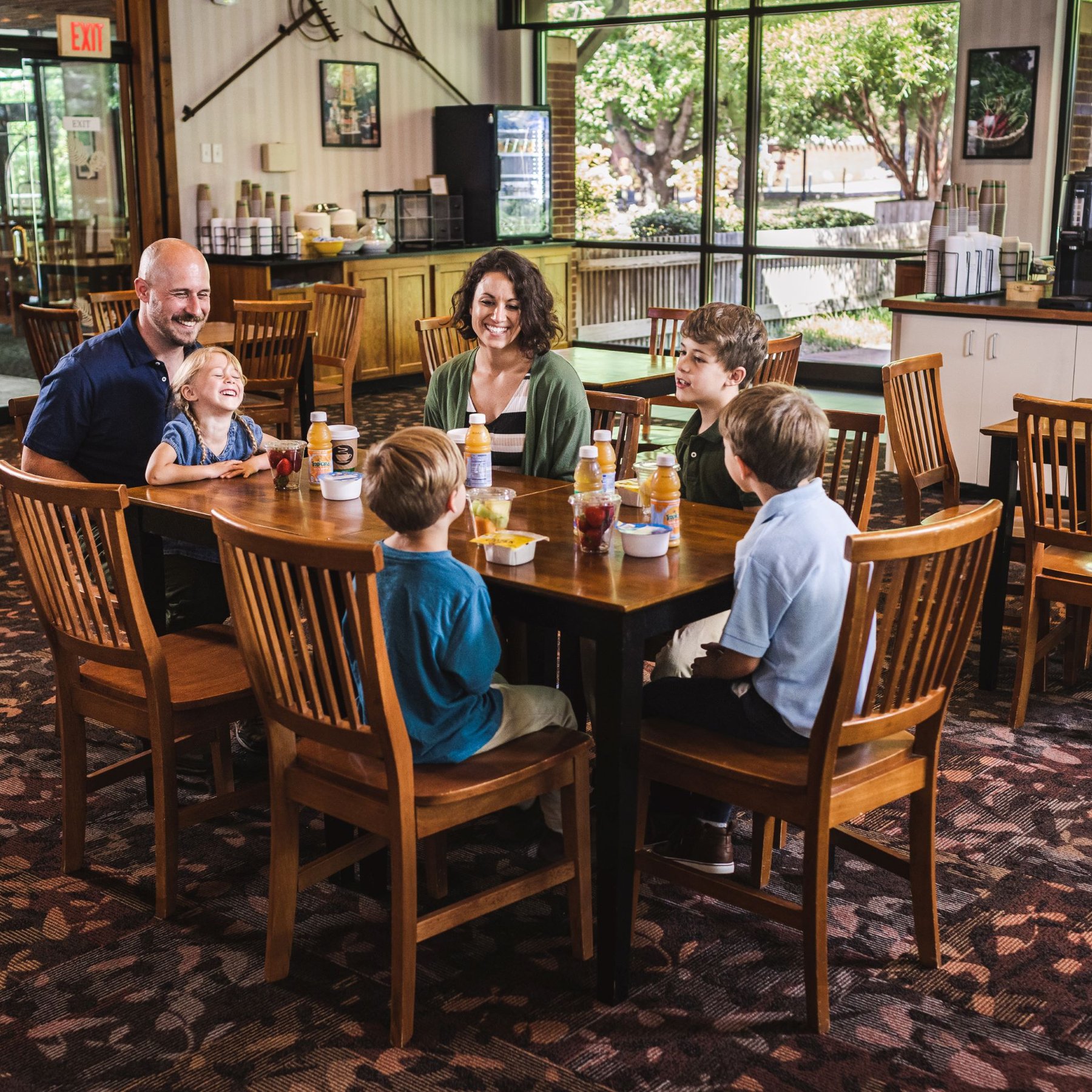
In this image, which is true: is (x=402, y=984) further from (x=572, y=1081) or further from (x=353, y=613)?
(x=353, y=613)

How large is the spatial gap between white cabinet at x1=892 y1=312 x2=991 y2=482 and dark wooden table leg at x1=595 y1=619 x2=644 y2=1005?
4.10 metres

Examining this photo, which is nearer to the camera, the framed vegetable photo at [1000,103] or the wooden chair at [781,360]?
the wooden chair at [781,360]

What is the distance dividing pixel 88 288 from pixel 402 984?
23.4ft

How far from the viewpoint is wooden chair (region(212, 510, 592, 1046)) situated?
2170 millimetres

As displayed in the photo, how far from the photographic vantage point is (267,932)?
8.16 ft

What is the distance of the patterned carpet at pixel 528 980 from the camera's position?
2238 mm

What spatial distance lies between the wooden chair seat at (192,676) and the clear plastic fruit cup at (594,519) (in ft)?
2.39

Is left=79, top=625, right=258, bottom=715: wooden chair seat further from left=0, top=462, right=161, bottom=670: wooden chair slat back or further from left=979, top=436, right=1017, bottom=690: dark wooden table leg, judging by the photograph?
left=979, top=436, right=1017, bottom=690: dark wooden table leg

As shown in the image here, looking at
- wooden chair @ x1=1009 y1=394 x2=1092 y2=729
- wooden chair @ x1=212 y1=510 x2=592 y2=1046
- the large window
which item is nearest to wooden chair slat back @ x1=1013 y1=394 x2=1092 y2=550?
wooden chair @ x1=1009 y1=394 x2=1092 y2=729

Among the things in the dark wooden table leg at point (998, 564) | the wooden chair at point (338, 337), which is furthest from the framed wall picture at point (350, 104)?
the dark wooden table leg at point (998, 564)

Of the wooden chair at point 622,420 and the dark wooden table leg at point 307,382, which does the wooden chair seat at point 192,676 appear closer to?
the wooden chair at point 622,420

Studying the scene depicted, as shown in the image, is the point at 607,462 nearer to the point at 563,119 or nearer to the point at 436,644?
the point at 436,644

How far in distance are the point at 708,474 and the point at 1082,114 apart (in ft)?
20.2

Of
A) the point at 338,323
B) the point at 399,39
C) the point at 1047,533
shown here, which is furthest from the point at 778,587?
the point at 399,39
